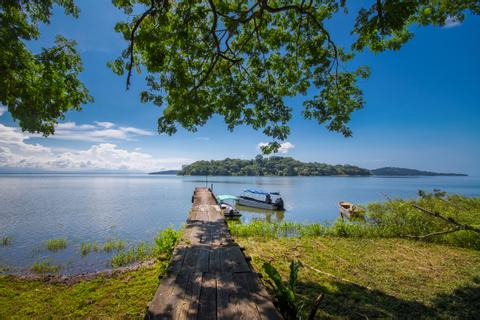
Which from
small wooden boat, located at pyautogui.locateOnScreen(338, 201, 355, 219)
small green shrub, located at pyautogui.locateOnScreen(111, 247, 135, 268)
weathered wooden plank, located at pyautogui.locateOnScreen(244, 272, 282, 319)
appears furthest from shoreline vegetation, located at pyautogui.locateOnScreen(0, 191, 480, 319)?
small wooden boat, located at pyautogui.locateOnScreen(338, 201, 355, 219)

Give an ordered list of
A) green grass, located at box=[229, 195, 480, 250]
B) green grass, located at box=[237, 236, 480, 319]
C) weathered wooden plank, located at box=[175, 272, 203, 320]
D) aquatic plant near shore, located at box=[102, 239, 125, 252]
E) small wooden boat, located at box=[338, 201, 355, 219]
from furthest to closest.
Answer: small wooden boat, located at box=[338, 201, 355, 219] < aquatic plant near shore, located at box=[102, 239, 125, 252] < green grass, located at box=[229, 195, 480, 250] < green grass, located at box=[237, 236, 480, 319] < weathered wooden plank, located at box=[175, 272, 203, 320]

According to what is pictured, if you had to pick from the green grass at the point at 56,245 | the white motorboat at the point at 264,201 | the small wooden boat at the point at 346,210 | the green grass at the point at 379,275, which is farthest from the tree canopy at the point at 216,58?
the white motorboat at the point at 264,201

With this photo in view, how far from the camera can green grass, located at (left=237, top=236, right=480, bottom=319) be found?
536 cm

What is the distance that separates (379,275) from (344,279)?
1276 millimetres

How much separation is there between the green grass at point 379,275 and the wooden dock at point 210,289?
151cm

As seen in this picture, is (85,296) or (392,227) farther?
(392,227)

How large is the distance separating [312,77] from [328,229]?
26.5 feet

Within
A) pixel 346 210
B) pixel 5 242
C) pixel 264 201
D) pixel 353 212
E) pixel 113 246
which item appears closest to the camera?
pixel 113 246

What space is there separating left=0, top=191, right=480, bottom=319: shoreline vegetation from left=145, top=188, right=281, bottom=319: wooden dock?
0.93 m

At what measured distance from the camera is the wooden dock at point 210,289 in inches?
134

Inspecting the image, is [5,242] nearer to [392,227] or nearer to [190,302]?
[190,302]

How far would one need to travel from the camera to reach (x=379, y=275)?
294 inches

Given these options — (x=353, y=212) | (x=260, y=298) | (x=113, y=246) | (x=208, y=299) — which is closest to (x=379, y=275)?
(x=260, y=298)

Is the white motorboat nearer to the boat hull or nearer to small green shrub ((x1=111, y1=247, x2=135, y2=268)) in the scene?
the boat hull
